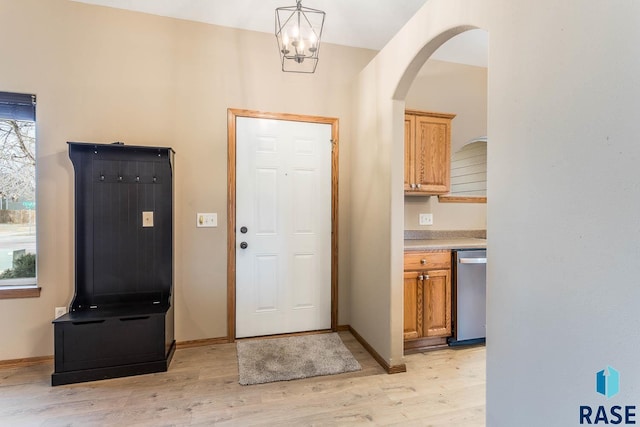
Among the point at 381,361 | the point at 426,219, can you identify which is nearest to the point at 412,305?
the point at 381,361

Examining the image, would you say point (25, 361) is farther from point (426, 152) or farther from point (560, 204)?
point (426, 152)

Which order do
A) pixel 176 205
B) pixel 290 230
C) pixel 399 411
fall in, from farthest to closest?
pixel 290 230 → pixel 176 205 → pixel 399 411

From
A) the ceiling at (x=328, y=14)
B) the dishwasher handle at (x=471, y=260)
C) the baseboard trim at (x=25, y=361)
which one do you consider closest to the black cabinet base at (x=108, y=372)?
the baseboard trim at (x=25, y=361)

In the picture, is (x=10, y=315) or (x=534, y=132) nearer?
(x=534, y=132)

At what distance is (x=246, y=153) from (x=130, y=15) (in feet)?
5.06

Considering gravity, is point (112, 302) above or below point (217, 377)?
above

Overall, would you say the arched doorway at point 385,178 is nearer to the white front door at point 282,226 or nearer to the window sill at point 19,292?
the white front door at point 282,226

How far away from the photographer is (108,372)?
212 centimetres

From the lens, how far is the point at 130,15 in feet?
8.25

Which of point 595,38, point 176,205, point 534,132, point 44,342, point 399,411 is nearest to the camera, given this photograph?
point 595,38

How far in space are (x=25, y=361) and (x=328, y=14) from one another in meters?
3.93

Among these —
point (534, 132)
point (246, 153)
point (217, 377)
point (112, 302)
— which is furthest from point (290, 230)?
point (534, 132)

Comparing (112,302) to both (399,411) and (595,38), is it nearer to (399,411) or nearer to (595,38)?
(399,411)

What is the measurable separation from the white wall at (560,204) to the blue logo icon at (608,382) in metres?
0.01
